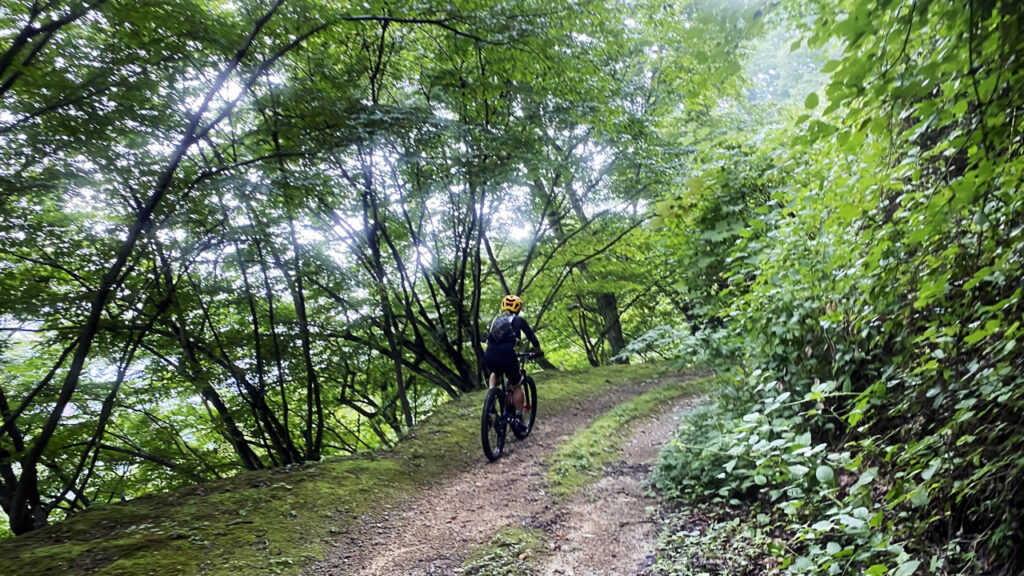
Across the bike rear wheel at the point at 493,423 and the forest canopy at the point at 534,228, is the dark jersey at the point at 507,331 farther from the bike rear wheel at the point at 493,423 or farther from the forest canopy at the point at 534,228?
the forest canopy at the point at 534,228

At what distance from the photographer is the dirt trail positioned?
3.92 m

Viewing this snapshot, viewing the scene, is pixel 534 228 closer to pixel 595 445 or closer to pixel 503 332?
pixel 503 332

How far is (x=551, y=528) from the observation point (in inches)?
175

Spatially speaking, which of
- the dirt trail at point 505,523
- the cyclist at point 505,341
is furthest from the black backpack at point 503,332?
the dirt trail at point 505,523

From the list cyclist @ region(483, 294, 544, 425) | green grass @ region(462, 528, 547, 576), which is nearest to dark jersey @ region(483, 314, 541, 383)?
cyclist @ region(483, 294, 544, 425)

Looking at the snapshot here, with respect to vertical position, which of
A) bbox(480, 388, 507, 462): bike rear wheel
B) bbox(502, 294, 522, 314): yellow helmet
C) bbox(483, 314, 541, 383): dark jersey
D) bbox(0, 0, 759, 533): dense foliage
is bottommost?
bbox(480, 388, 507, 462): bike rear wheel

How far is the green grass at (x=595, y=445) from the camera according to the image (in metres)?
5.55

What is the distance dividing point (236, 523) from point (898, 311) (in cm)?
540

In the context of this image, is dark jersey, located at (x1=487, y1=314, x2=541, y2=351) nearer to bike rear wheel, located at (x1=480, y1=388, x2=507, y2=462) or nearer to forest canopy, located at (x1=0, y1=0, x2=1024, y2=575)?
bike rear wheel, located at (x1=480, y1=388, x2=507, y2=462)

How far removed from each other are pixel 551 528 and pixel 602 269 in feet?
24.6

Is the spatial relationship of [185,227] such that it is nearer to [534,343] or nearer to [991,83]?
[534,343]

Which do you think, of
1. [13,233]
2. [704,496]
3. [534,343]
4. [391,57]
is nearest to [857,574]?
[704,496]

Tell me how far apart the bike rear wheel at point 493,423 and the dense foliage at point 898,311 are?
2201 mm

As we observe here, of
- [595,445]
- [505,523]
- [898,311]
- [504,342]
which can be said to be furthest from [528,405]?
[898,311]
